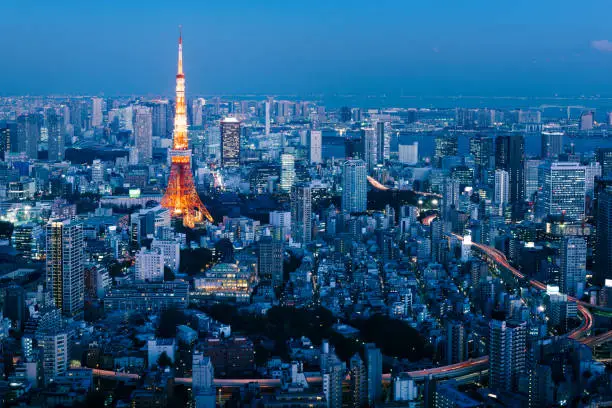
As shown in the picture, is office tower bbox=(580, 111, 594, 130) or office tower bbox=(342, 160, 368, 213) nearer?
office tower bbox=(342, 160, 368, 213)

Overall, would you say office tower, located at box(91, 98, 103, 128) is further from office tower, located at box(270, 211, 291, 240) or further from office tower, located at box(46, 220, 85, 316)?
office tower, located at box(46, 220, 85, 316)

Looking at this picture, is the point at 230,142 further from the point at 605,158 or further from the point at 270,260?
the point at 270,260

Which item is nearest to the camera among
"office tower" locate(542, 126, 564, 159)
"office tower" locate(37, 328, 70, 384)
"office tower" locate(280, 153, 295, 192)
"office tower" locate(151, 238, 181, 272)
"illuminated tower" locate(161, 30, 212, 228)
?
"office tower" locate(37, 328, 70, 384)

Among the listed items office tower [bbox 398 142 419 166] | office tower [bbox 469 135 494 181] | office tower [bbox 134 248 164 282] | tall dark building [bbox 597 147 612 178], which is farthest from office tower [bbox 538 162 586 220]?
office tower [bbox 398 142 419 166]

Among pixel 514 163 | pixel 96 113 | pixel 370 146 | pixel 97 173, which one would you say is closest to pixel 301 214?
pixel 514 163

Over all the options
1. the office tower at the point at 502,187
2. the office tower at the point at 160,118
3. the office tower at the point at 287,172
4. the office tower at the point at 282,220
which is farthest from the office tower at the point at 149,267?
the office tower at the point at 160,118

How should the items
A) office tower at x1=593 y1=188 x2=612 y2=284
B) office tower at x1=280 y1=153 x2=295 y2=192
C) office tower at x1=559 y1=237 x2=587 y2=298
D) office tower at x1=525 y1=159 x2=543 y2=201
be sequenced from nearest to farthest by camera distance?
office tower at x1=559 y1=237 x2=587 y2=298 → office tower at x1=593 y1=188 x2=612 y2=284 → office tower at x1=525 y1=159 x2=543 y2=201 → office tower at x1=280 y1=153 x2=295 y2=192

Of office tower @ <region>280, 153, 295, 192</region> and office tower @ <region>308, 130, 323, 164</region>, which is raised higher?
office tower @ <region>308, 130, 323, 164</region>

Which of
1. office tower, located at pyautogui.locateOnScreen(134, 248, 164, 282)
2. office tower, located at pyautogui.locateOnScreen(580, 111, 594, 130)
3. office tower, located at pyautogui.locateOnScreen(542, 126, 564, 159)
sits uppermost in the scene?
office tower, located at pyautogui.locateOnScreen(580, 111, 594, 130)
